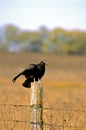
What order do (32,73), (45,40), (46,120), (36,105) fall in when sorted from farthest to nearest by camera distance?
(45,40) < (46,120) < (32,73) < (36,105)

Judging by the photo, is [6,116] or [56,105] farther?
[56,105]

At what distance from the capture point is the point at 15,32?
11550cm

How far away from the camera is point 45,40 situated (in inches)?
4444

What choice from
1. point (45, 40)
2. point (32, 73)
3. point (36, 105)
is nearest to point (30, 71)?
point (32, 73)

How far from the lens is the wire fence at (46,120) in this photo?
10.5 meters

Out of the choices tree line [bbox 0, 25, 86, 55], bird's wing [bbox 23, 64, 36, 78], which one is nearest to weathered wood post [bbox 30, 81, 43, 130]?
bird's wing [bbox 23, 64, 36, 78]

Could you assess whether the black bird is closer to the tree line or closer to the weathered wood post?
the weathered wood post

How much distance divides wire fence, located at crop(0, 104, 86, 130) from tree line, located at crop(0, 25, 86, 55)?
8324 centimetres

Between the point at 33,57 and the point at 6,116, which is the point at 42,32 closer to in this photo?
the point at 33,57

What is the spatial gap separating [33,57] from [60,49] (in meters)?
48.1

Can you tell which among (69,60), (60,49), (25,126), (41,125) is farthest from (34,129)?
(60,49)

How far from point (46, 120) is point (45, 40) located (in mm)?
102366

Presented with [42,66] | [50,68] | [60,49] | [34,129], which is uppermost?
[60,49]

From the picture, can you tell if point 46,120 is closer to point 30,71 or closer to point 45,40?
point 30,71
